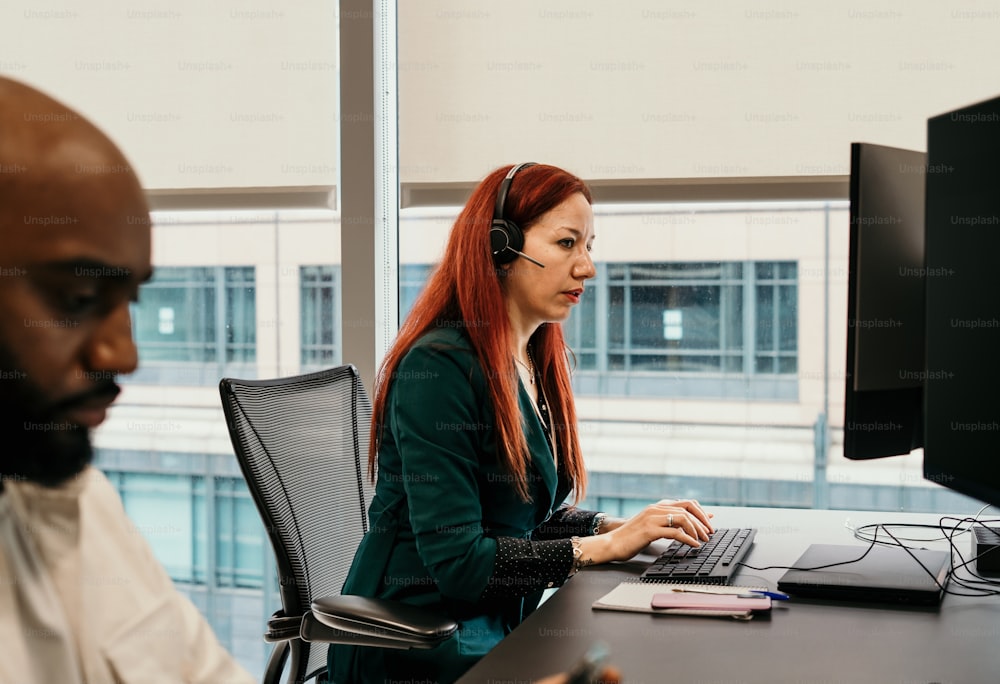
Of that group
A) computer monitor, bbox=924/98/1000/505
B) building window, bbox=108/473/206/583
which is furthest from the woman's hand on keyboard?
building window, bbox=108/473/206/583

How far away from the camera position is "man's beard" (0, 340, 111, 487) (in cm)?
45

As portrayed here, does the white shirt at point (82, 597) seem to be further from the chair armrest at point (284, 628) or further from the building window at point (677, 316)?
the building window at point (677, 316)

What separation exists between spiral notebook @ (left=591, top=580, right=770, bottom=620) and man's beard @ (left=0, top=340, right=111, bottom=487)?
35.4 inches

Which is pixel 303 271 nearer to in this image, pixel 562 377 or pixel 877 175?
pixel 562 377

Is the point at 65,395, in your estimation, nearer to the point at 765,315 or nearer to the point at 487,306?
the point at 487,306

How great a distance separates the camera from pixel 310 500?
67.4 inches

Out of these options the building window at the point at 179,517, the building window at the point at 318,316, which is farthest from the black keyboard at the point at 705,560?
the building window at the point at 179,517

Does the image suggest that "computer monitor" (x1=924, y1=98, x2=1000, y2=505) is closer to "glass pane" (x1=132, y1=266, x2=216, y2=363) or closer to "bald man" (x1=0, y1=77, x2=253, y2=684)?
"bald man" (x1=0, y1=77, x2=253, y2=684)

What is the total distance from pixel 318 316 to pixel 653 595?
5.94 feet

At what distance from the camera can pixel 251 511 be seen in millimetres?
3135

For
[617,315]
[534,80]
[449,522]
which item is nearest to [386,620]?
[449,522]

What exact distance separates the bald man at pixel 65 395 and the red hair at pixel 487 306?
105 centimetres

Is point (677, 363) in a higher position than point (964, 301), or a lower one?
lower

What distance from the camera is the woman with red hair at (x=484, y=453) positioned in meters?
1.49
